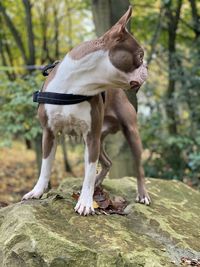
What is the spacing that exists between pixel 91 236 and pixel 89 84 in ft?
3.84

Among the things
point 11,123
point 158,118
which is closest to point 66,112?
point 11,123

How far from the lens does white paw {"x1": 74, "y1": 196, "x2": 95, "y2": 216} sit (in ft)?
11.6

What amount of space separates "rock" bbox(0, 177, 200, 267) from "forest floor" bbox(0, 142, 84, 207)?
5.45 metres

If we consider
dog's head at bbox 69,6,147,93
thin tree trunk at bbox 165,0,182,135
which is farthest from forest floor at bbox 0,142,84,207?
dog's head at bbox 69,6,147,93

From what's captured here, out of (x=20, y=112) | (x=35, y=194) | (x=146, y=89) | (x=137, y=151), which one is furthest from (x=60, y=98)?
(x=146, y=89)

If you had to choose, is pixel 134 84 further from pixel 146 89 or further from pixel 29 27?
pixel 29 27

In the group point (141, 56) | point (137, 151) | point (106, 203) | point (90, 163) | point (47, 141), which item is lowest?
point (106, 203)

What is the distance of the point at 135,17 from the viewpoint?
9.60 meters

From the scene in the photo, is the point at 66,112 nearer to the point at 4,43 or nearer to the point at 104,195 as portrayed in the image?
the point at 104,195

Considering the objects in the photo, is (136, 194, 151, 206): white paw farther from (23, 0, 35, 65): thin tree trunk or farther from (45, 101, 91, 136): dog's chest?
(23, 0, 35, 65): thin tree trunk

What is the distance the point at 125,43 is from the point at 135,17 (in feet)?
22.0

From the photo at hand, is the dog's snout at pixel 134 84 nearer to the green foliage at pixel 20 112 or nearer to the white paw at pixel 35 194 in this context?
the white paw at pixel 35 194

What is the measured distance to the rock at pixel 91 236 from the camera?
2988 mm

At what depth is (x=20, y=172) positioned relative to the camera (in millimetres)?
12289
